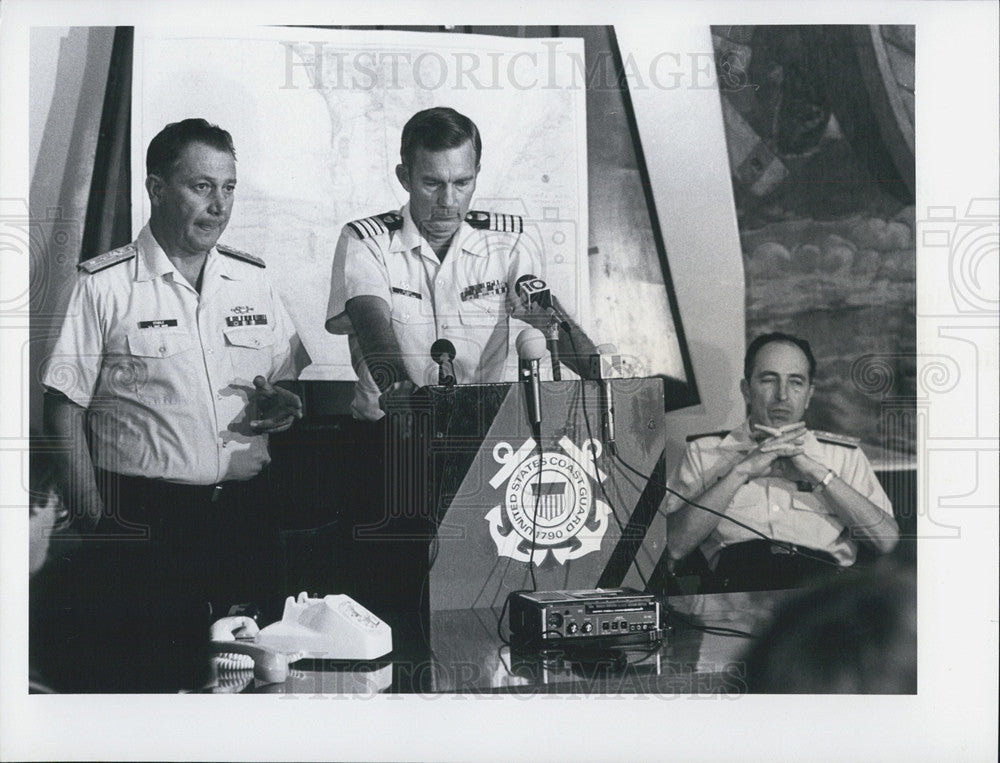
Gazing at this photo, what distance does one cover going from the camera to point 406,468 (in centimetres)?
278

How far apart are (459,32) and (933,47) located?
1317 mm

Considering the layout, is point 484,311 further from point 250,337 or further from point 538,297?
point 250,337

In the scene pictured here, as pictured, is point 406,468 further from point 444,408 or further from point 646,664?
point 646,664

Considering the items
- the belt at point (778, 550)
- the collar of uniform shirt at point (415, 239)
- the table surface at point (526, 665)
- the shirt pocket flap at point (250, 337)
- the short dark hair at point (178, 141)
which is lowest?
the table surface at point (526, 665)

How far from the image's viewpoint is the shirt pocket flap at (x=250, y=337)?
2791 mm

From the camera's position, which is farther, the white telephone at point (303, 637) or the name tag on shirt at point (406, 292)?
the name tag on shirt at point (406, 292)

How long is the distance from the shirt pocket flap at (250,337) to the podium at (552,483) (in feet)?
1.62

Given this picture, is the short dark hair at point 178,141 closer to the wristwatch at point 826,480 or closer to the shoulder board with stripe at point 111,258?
the shoulder board with stripe at point 111,258

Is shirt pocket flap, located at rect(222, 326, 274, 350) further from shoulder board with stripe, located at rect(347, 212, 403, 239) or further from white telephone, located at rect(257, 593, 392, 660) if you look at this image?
white telephone, located at rect(257, 593, 392, 660)

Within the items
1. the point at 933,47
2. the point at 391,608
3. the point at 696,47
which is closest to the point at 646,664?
the point at 391,608

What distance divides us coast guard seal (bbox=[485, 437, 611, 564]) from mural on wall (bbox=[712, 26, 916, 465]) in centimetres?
62

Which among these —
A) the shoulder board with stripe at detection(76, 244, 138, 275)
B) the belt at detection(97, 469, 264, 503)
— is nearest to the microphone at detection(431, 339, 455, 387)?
the belt at detection(97, 469, 264, 503)

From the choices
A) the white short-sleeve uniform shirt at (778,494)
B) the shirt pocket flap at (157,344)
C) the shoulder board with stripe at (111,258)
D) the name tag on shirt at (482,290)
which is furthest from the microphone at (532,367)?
the shoulder board with stripe at (111,258)

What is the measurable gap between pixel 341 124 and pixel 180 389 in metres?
0.85
